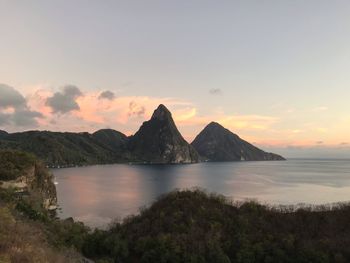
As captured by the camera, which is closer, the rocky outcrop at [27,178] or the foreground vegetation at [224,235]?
the foreground vegetation at [224,235]

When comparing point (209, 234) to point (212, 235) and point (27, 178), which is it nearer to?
point (212, 235)

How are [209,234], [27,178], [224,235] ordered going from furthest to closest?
1. [27,178]
2. [224,235]
3. [209,234]

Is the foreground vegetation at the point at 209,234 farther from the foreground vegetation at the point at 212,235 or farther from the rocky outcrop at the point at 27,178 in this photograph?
the rocky outcrop at the point at 27,178

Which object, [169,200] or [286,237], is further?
[169,200]

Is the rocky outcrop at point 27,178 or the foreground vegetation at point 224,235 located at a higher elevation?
the rocky outcrop at point 27,178

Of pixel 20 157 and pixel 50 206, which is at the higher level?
pixel 20 157

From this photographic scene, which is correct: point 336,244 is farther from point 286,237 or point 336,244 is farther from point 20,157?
point 20,157

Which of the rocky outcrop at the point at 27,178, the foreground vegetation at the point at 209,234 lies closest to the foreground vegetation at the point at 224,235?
the foreground vegetation at the point at 209,234

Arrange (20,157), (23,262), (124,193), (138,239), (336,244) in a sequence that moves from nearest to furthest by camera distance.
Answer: (23,262)
(336,244)
(138,239)
(20,157)
(124,193)

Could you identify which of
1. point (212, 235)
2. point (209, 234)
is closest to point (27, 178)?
point (209, 234)

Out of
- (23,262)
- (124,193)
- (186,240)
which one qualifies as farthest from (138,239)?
(124,193)

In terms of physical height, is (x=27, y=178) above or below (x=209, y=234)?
above
